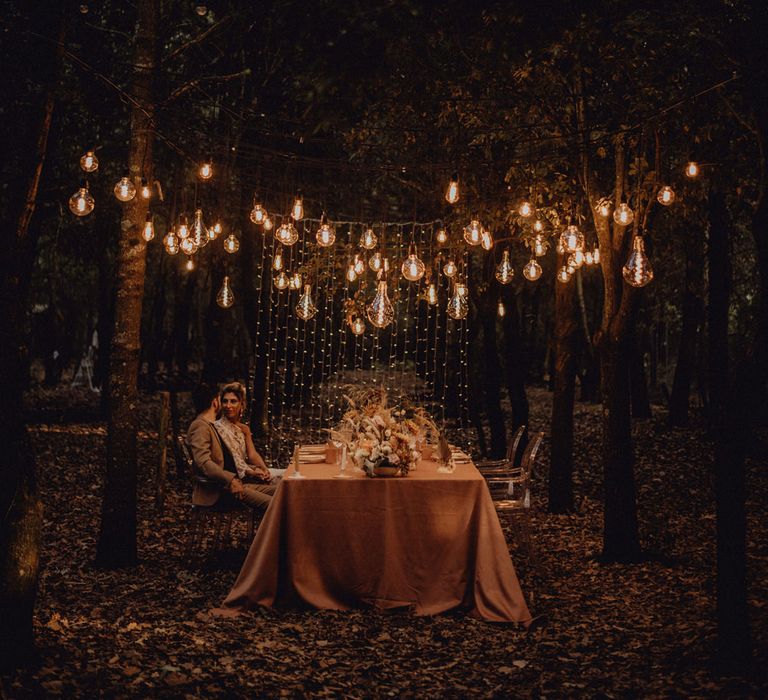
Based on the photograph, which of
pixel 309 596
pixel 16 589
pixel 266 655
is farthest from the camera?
pixel 309 596

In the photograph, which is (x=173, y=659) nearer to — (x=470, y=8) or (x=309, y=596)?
(x=309, y=596)

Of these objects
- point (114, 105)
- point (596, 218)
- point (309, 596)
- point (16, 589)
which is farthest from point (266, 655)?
point (114, 105)

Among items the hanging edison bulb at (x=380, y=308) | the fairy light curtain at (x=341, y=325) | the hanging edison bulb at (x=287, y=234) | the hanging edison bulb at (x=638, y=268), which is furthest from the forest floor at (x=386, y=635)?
the fairy light curtain at (x=341, y=325)

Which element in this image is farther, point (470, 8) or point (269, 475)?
point (269, 475)

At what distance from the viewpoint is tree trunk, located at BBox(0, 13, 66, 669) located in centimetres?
440

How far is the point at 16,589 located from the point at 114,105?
9067 millimetres

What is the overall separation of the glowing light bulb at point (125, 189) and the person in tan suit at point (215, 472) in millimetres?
2091

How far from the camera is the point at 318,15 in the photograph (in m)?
4.51

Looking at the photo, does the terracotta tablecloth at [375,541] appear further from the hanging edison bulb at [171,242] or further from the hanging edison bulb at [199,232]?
the hanging edison bulb at [171,242]

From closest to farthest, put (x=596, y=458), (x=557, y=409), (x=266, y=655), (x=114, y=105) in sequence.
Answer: (x=266, y=655)
(x=557, y=409)
(x=114, y=105)
(x=596, y=458)

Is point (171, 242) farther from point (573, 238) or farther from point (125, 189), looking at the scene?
point (573, 238)

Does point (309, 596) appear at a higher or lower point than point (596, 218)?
lower

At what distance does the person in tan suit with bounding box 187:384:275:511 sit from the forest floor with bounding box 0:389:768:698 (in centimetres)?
68

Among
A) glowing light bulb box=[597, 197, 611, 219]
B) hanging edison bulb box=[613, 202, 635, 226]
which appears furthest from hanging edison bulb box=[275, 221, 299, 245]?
hanging edison bulb box=[613, 202, 635, 226]
